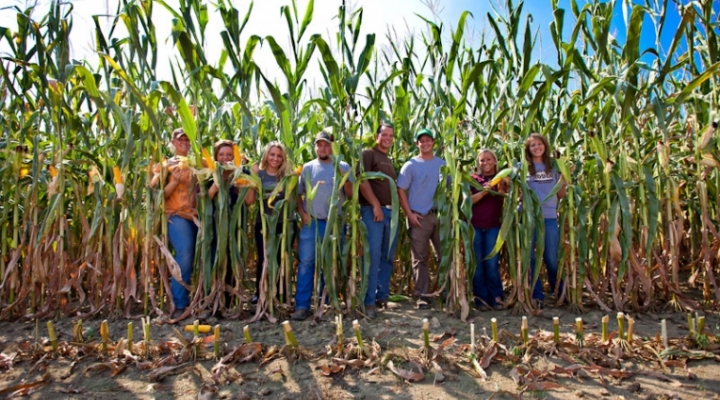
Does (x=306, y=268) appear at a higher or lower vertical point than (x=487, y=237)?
lower

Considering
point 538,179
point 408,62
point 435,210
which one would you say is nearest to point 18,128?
point 408,62

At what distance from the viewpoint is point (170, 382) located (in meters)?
2.23

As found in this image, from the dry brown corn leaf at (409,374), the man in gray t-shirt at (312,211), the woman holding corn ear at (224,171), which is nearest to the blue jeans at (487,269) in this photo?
the man in gray t-shirt at (312,211)

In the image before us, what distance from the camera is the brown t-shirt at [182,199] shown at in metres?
3.25

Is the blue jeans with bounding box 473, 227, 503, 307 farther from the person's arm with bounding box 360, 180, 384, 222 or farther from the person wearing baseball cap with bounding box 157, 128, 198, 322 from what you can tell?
the person wearing baseball cap with bounding box 157, 128, 198, 322

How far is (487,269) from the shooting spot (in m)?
3.51

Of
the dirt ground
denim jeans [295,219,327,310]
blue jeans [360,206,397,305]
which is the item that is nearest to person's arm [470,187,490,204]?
blue jeans [360,206,397,305]

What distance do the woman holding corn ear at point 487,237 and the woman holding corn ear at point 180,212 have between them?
2.06 m

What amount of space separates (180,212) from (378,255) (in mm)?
1451

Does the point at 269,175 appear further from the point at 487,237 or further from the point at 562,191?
the point at 562,191

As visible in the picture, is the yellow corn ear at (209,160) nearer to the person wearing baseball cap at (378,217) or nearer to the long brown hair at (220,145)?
the long brown hair at (220,145)

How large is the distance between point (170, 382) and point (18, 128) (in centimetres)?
268

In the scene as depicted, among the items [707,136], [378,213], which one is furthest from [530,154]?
[378,213]

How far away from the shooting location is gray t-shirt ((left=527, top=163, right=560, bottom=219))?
11.3 ft
